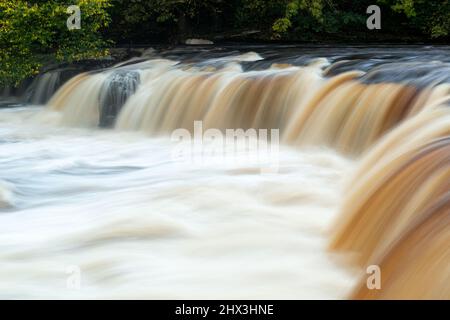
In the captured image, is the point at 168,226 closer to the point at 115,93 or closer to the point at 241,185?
the point at 241,185

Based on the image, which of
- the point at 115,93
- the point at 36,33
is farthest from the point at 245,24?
the point at 36,33

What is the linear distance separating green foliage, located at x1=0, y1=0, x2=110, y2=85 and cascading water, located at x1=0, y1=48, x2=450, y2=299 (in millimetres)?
885

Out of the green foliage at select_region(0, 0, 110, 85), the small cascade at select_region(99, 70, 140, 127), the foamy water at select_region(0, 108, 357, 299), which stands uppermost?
the green foliage at select_region(0, 0, 110, 85)

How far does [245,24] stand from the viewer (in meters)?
16.2

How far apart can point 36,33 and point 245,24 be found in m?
6.29

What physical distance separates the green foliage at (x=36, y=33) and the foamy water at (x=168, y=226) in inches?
130

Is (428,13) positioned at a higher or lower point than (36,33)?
higher

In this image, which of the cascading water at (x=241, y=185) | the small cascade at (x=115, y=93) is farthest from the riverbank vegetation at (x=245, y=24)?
the cascading water at (x=241, y=185)

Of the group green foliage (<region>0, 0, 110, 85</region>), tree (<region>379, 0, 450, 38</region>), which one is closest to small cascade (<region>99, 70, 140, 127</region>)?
green foliage (<region>0, 0, 110, 85</region>)

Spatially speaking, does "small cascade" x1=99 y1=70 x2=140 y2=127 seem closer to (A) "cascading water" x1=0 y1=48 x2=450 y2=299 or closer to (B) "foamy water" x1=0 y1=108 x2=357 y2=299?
(A) "cascading water" x1=0 y1=48 x2=450 y2=299

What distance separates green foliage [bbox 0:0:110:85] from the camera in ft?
36.6

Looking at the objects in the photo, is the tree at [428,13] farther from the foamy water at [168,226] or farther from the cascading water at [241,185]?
the foamy water at [168,226]

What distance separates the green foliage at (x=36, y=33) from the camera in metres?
11.1

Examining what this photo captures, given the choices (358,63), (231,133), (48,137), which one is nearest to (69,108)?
(48,137)
